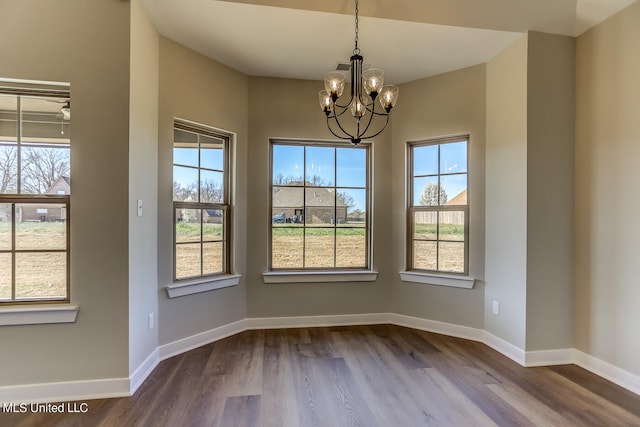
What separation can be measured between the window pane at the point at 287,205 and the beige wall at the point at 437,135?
1.03m

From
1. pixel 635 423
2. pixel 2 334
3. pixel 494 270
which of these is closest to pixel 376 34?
pixel 494 270

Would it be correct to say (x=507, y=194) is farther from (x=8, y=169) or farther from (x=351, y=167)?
(x=8, y=169)

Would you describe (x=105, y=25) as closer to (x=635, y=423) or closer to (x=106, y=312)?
(x=106, y=312)

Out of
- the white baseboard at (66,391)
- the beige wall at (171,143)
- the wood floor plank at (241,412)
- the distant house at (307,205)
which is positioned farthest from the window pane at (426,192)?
the white baseboard at (66,391)

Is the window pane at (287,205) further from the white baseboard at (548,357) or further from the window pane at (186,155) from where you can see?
the white baseboard at (548,357)

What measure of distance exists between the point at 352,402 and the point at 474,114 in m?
2.77

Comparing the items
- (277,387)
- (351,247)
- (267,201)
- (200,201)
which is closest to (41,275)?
(200,201)

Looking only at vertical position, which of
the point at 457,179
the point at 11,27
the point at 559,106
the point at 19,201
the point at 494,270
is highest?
the point at 11,27

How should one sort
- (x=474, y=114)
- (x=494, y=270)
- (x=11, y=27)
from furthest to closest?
(x=474, y=114) → (x=494, y=270) → (x=11, y=27)

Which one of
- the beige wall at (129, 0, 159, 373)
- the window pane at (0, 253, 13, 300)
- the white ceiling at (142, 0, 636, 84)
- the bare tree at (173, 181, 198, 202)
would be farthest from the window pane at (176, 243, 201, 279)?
the white ceiling at (142, 0, 636, 84)

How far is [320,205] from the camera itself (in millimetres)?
3521

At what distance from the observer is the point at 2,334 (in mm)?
2006

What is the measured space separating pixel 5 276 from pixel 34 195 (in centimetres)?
55

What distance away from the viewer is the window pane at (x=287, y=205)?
3.44 meters
